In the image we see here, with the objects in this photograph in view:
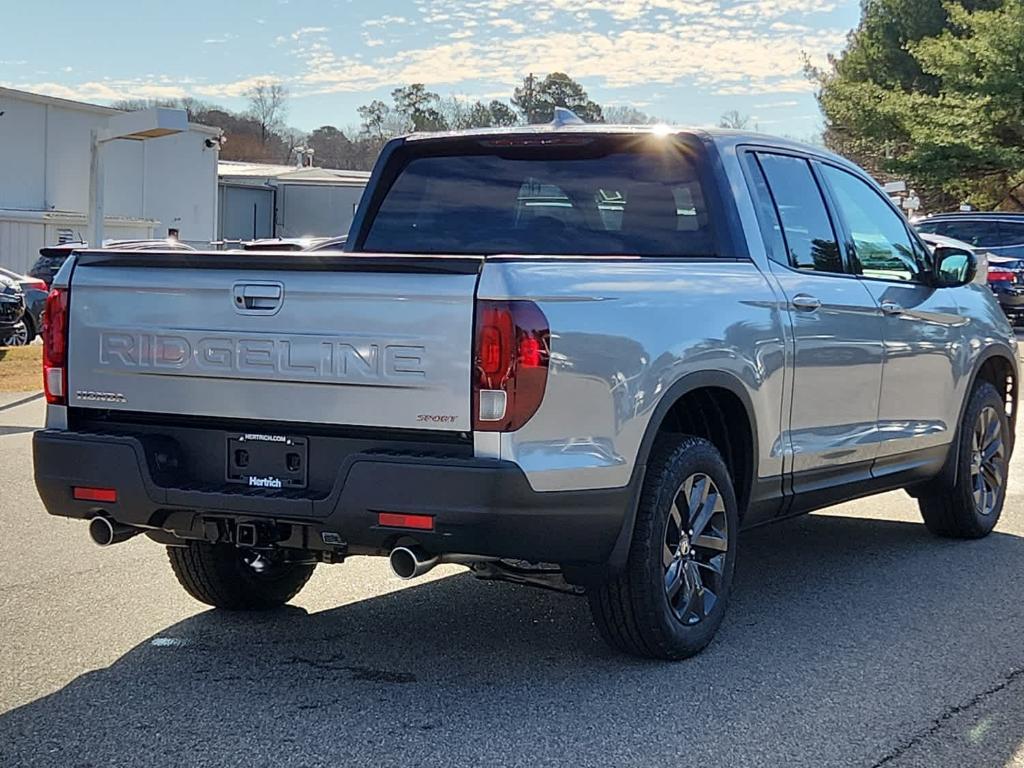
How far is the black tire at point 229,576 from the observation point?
5.52 metres

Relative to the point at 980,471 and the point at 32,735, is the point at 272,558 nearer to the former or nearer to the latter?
the point at 32,735

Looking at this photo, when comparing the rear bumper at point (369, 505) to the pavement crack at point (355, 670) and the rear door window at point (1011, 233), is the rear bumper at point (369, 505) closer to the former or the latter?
the pavement crack at point (355, 670)

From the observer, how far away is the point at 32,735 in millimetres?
4195

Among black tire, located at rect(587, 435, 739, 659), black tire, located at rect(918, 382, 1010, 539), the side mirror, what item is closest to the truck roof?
the side mirror

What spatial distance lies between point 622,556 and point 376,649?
114cm

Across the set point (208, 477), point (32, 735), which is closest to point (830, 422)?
point (208, 477)

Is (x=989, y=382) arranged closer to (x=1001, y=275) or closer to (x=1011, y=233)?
(x=1001, y=275)

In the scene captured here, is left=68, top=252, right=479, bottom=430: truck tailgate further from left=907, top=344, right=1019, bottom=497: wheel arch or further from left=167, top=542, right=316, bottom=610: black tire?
left=907, top=344, right=1019, bottom=497: wheel arch

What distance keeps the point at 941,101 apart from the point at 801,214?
3218cm

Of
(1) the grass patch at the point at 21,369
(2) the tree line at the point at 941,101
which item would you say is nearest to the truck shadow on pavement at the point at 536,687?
(1) the grass patch at the point at 21,369

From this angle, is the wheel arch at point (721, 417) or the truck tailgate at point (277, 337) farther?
the wheel arch at point (721, 417)

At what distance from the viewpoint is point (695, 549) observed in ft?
16.8

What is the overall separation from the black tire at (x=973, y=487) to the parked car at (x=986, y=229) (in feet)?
52.0

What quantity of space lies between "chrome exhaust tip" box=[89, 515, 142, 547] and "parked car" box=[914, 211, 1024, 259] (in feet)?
65.0
